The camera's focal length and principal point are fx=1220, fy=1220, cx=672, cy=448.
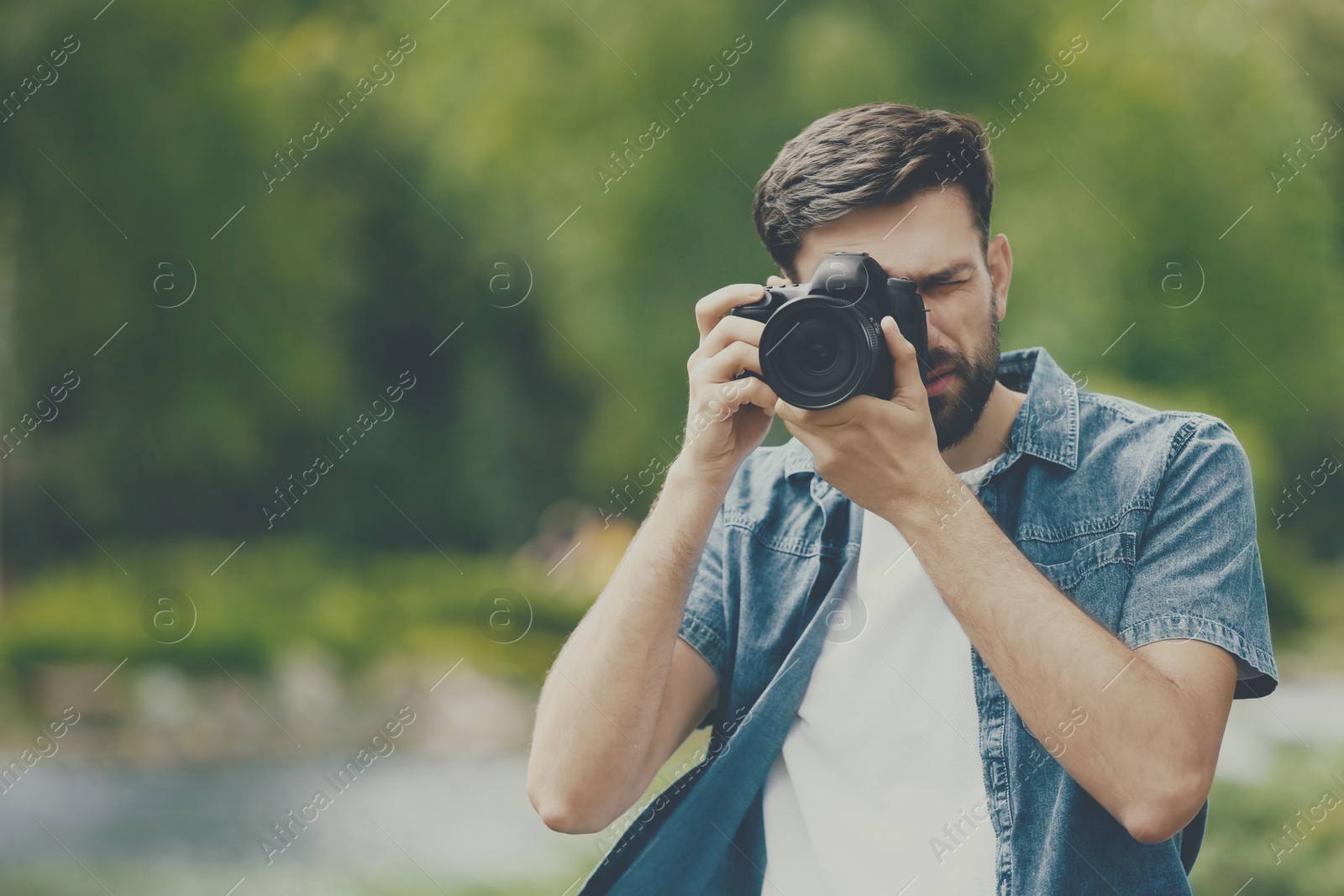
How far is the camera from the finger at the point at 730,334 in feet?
5.64

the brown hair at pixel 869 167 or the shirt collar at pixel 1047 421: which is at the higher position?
the brown hair at pixel 869 167

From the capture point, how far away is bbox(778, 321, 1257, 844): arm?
1.41m

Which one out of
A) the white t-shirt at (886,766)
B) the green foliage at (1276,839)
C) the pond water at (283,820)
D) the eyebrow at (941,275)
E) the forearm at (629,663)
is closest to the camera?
the white t-shirt at (886,766)

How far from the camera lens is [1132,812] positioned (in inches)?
55.7

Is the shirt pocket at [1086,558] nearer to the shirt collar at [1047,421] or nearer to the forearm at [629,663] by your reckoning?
the shirt collar at [1047,421]

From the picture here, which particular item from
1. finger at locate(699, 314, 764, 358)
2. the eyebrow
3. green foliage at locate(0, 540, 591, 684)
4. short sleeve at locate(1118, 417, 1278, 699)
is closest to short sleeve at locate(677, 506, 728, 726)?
finger at locate(699, 314, 764, 358)

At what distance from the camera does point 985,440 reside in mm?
1804

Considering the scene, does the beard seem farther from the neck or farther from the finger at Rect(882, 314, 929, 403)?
the finger at Rect(882, 314, 929, 403)

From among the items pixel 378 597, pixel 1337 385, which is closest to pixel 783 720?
pixel 1337 385

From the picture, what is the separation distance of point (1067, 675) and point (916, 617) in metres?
0.27

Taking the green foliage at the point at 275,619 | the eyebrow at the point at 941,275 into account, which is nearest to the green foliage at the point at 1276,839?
the eyebrow at the point at 941,275

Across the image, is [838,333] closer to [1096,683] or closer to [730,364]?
[730,364]

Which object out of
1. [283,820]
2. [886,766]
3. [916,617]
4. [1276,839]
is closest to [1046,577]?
[916,617]

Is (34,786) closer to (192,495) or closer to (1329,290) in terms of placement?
(192,495)
